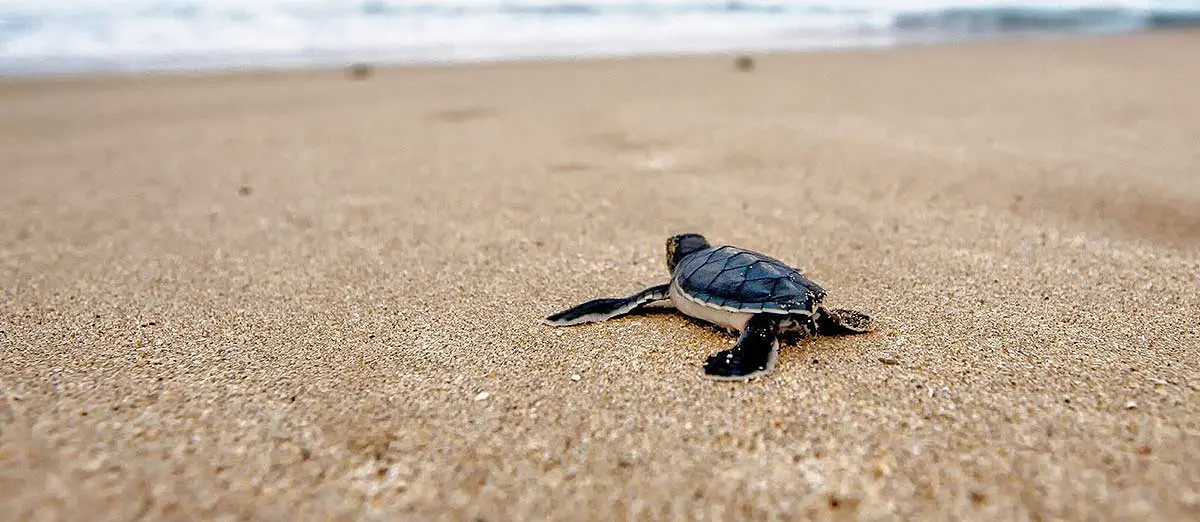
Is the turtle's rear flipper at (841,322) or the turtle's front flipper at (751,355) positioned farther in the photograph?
the turtle's rear flipper at (841,322)

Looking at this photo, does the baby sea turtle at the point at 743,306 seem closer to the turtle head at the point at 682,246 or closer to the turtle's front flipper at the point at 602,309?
the turtle's front flipper at the point at 602,309

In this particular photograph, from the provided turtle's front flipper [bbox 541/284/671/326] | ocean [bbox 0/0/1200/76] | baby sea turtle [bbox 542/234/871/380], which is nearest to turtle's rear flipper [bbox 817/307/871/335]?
baby sea turtle [bbox 542/234/871/380]

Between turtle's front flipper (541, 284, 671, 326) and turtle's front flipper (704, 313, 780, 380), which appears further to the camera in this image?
turtle's front flipper (541, 284, 671, 326)

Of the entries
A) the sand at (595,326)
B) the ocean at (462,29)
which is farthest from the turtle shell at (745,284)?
the ocean at (462,29)

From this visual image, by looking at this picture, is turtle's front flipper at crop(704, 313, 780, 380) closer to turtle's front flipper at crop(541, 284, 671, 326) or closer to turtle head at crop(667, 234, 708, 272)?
turtle's front flipper at crop(541, 284, 671, 326)

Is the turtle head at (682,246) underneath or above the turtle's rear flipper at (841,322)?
above

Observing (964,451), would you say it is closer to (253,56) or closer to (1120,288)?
(1120,288)

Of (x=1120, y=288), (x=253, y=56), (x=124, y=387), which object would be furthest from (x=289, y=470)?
(x=253, y=56)
